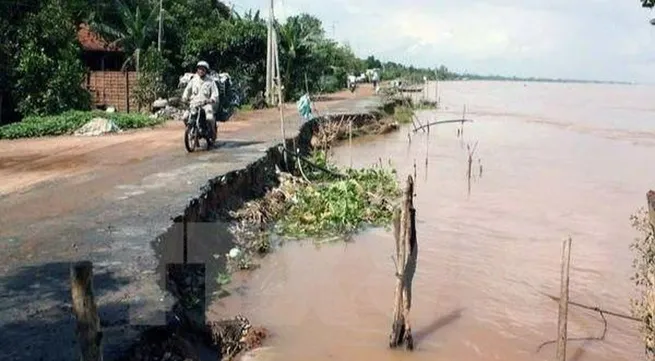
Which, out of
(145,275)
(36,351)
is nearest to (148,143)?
(145,275)

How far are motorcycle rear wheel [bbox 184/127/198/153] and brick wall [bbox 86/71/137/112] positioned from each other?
11828 mm

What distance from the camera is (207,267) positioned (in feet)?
28.7

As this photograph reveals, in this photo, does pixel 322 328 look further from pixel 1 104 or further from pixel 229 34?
pixel 229 34

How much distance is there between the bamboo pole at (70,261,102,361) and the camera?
3.53 meters

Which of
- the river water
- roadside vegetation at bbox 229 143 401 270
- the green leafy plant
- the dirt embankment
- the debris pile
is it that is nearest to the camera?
the dirt embankment

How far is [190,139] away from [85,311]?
33.4ft

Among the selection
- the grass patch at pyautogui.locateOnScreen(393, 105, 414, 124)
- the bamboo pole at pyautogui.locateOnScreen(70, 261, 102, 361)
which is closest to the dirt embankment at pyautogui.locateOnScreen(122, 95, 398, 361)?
the bamboo pole at pyautogui.locateOnScreen(70, 261, 102, 361)

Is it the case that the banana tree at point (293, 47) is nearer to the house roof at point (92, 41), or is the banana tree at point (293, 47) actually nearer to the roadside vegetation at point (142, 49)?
the roadside vegetation at point (142, 49)

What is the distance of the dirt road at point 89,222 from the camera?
5012 millimetres

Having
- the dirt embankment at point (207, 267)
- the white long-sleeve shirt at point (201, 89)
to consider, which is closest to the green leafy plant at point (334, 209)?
the dirt embankment at point (207, 267)

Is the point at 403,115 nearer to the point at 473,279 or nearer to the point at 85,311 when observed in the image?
the point at 473,279

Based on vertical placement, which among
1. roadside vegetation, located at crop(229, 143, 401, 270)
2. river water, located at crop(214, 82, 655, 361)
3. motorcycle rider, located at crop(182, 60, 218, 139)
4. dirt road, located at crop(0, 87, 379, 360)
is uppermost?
motorcycle rider, located at crop(182, 60, 218, 139)

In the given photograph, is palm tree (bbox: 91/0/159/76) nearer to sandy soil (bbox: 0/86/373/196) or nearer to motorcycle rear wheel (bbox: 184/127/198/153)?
sandy soil (bbox: 0/86/373/196)

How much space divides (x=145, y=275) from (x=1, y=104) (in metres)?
15.3
